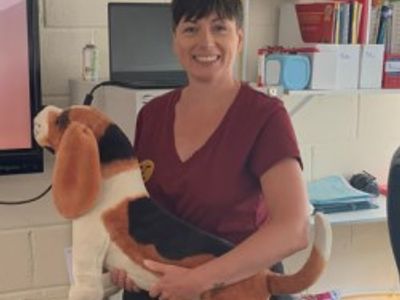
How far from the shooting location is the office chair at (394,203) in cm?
104

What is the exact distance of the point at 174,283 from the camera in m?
1.07

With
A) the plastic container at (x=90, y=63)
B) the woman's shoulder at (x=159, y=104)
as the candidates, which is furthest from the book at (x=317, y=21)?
the woman's shoulder at (x=159, y=104)

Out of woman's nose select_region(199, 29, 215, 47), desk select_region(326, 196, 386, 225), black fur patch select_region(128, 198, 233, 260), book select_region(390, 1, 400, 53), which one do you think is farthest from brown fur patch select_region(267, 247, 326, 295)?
book select_region(390, 1, 400, 53)

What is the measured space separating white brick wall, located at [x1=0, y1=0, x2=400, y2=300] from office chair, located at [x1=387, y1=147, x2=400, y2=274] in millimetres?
1003

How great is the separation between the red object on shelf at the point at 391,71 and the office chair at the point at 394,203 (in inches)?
39.3

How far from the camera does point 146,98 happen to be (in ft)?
4.67

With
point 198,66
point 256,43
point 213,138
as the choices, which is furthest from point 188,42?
point 256,43

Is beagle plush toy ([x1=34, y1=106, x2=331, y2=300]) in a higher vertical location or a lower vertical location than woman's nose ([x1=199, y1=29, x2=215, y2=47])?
lower

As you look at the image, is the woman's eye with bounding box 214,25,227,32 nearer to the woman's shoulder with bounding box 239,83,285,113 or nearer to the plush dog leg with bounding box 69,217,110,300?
the woman's shoulder with bounding box 239,83,285,113

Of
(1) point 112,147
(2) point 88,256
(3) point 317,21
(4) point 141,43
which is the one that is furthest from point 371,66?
(2) point 88,256

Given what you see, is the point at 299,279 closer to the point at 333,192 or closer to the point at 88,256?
the point at 88,256

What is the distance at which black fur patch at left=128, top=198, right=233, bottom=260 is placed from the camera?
3.59 feet

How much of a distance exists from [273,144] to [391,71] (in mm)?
1105

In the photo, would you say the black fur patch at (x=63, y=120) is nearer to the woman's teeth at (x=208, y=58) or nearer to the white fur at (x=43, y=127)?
the white fur at (x=43, y=127)
